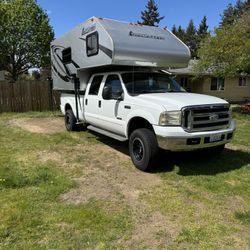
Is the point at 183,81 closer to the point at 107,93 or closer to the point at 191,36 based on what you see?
the point at 107,93

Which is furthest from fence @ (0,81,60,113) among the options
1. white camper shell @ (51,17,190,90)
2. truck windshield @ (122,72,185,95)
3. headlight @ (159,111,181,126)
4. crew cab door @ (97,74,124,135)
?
headlight @ (159,111,181,126)

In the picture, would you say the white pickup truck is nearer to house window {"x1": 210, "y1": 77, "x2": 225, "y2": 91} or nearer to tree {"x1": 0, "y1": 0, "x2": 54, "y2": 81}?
house window {"x1": 210, "y1": 77, "x2": 225, "y2": 91}

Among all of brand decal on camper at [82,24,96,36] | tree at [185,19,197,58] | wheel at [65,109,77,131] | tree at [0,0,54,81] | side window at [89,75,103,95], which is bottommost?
wheel at [65,109,77,131]

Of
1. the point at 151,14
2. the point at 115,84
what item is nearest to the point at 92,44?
the point at 115,84

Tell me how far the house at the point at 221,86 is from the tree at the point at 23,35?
13798mm

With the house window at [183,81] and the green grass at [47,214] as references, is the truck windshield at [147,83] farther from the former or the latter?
the house window at [183,81]

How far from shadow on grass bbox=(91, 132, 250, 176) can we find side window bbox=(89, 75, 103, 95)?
172 centimetres

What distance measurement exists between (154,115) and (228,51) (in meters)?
11.3

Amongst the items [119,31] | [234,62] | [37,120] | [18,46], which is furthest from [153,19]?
[119,31]

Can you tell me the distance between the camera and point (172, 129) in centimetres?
516

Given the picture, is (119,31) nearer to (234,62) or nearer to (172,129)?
(172,129)

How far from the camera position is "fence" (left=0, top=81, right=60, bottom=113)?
586 inches

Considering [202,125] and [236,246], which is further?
[202,125]

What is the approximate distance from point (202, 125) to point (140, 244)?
2756 mm
